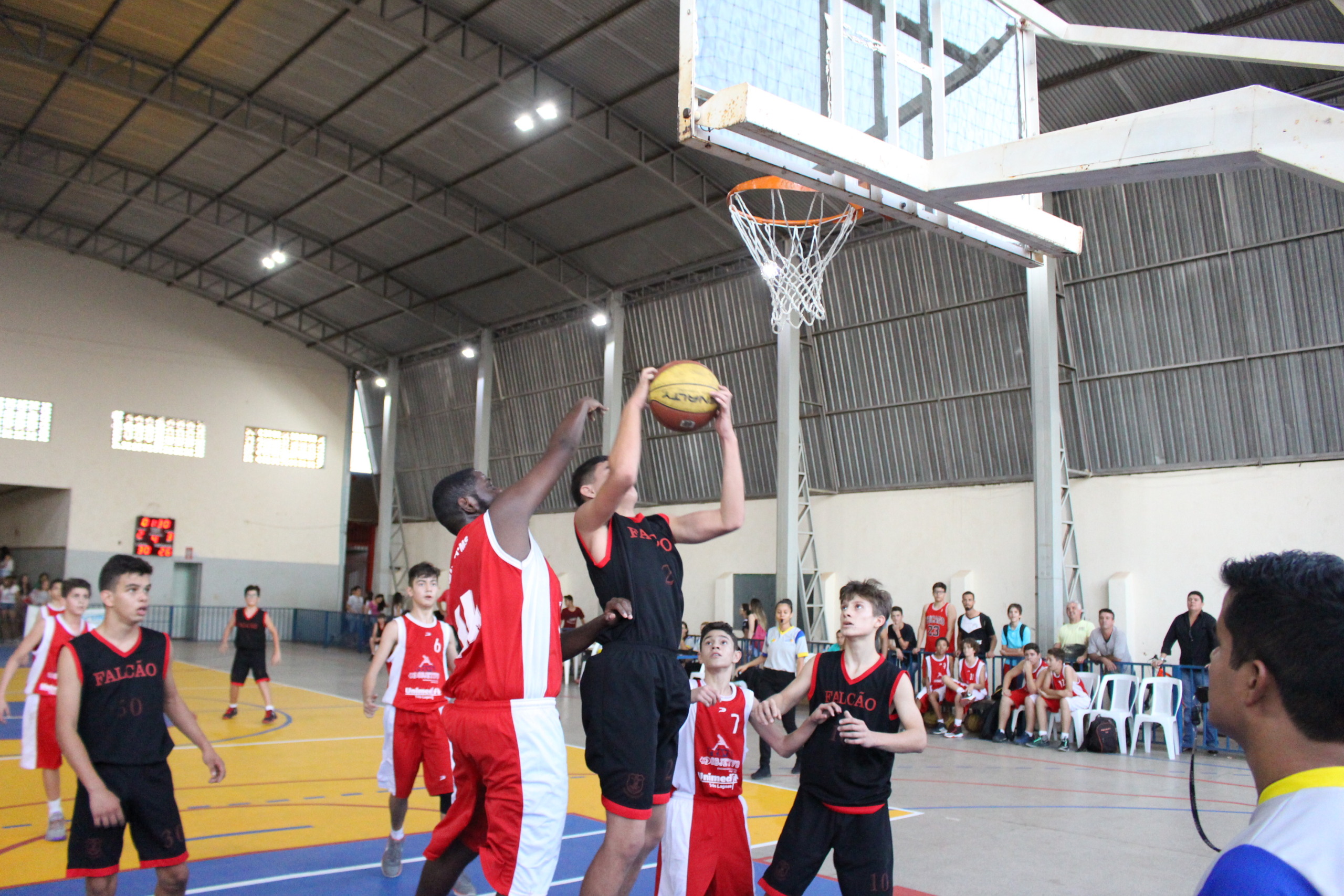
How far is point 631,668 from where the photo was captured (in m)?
3.74

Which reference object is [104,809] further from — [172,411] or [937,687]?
[172,411]

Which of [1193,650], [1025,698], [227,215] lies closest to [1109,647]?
[1193,650]

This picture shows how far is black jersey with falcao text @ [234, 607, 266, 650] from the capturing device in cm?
1313

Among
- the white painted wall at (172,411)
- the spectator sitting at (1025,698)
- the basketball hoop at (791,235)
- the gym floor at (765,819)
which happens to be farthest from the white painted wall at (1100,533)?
the white painted wall at (172,411)

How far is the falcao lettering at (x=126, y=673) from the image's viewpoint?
4.21m

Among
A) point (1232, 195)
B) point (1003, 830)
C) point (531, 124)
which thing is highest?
point (531, 124)

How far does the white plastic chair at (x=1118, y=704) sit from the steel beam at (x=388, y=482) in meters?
22.4

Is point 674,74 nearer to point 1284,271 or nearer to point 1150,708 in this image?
point 1284,271

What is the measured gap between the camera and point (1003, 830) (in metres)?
7.44

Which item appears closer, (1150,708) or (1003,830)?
(1003,830)

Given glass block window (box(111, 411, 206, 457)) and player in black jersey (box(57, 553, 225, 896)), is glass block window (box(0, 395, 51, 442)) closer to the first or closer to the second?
glass block window (box(111, 411, 206, 457))

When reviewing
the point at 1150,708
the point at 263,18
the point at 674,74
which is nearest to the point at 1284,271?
the point at 1150,708

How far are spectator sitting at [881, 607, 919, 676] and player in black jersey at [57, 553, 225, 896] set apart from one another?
37.4ft

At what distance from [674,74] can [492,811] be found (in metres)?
14.9
